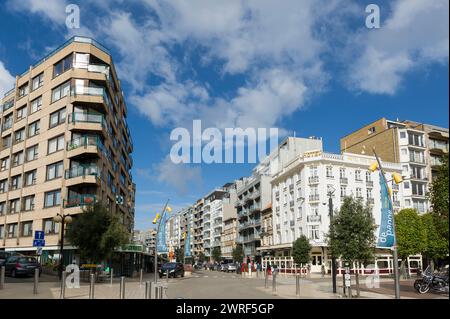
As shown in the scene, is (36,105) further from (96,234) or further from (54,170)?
(96,234)

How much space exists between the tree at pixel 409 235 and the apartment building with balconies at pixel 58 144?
2910cm

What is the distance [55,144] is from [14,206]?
1129 centimetres

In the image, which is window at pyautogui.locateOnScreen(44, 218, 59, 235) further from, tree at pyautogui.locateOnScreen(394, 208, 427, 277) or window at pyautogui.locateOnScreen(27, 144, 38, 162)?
tree at pyautogui.locateOnScreen(394, 208, 427, 277)

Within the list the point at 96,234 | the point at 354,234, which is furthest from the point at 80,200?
the point at 354,234

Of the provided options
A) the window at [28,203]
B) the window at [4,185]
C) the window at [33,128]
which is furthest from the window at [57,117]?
A: the window at [4,185]

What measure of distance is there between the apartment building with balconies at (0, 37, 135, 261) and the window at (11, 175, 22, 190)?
0.06 meters

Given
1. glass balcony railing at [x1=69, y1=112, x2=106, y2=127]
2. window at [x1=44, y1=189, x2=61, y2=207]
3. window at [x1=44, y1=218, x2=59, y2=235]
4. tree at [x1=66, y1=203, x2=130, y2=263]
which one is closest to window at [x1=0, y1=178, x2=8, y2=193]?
window at [x1=44, y1=189, x2=61, y2=207]

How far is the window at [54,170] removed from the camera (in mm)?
43553

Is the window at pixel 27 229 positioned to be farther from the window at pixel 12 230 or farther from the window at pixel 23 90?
the window at pixel 23 90

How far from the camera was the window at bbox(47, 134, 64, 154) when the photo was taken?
145 ft
